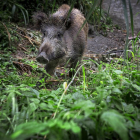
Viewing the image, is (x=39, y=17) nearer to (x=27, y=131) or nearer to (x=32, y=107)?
(x=32, y=107)

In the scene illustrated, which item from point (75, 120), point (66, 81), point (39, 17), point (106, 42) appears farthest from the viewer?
point (106, 42)

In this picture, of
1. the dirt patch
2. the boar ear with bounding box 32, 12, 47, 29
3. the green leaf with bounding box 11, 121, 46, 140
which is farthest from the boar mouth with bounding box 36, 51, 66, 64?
the dirt patch

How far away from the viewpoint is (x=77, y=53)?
3592 millimetres

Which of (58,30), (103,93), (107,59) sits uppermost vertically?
(58,30)

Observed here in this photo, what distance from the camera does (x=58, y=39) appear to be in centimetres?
321

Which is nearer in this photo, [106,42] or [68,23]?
[68,23]

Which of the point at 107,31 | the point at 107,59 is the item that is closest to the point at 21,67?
the point at 107,59

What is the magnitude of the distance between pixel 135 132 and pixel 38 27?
125 inches

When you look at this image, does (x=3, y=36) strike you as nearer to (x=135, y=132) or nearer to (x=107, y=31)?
(x=135, y=132)

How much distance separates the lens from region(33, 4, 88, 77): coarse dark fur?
2.96 m

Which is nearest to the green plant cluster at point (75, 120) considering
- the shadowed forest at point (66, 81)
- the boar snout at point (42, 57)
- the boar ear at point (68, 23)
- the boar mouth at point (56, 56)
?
the shadowed forest at point (66, 81)

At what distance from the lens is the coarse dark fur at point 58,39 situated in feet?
Result: 9.70

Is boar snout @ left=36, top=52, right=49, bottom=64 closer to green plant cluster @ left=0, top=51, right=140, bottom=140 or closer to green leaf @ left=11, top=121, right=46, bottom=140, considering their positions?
green plant cluster @ left=0, top=51, right=140, bottom=140

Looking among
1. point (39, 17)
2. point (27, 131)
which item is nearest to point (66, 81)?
point (39, 17)
